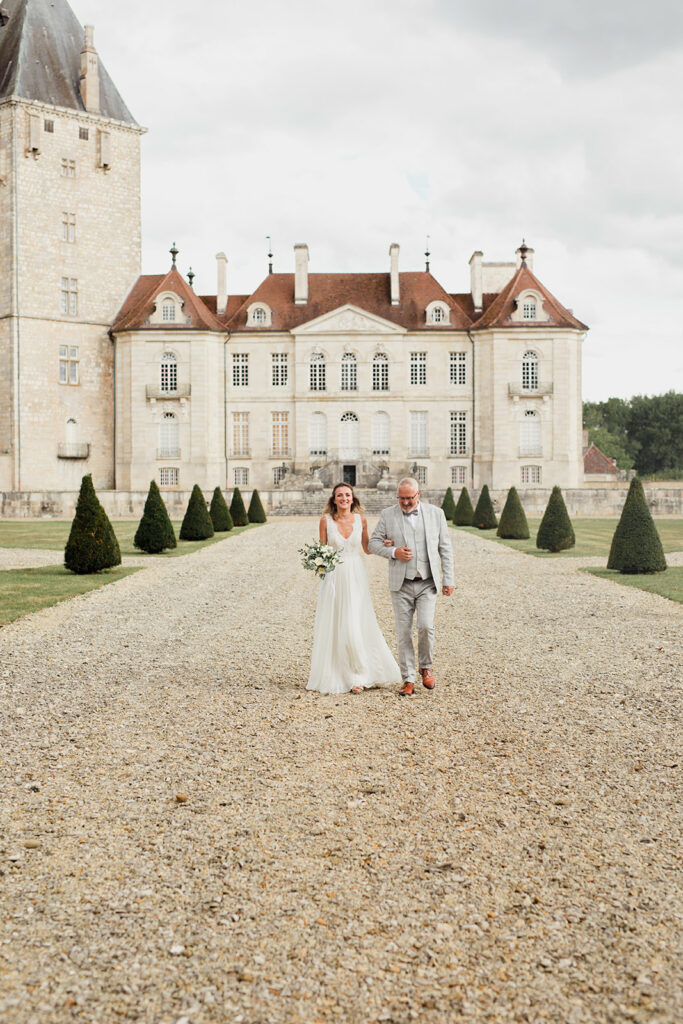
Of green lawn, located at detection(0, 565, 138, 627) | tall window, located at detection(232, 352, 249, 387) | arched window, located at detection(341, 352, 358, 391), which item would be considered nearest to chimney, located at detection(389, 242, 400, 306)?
arched window, located at detection(341, 352, 358, 391)

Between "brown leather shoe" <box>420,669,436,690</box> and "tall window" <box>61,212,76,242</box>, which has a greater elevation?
"tall window" <box>61,212,76,242</box>

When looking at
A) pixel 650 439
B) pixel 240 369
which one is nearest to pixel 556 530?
pixel 240 369

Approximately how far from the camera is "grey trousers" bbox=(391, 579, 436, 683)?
5824mm

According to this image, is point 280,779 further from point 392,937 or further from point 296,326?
point 296,326

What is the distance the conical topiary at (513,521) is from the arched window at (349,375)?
21.5 m

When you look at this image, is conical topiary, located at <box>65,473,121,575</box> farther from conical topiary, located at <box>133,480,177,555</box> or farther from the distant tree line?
the distant tree line

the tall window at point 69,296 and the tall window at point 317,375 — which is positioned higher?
the tall window at point 69,296

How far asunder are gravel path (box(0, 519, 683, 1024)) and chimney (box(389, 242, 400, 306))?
3724 centimetres

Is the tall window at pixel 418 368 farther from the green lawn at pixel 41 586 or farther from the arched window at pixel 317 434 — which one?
the green lawn at pixel 41 586

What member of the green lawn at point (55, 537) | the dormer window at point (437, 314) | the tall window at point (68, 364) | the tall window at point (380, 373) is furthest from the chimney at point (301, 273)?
the green lawn at point (55, 537)

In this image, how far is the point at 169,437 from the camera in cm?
4031

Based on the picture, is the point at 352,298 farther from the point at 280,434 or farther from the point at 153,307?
the point at 153,307

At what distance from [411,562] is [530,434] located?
36144mm

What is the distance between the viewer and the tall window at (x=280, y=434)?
41.6m
